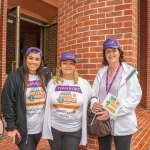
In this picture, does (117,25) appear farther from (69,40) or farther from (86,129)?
(86,129)

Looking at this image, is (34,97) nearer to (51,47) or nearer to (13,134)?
(13,134)

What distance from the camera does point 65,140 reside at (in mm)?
2850

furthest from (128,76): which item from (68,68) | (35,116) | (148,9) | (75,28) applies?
(148,9)

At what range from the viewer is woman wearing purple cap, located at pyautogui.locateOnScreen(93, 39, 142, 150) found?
2.66 meters

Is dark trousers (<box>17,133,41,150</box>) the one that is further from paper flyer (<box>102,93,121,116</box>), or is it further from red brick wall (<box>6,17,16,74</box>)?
red brick wall (<box>6,17,16,74</box>)

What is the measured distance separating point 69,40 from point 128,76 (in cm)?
159

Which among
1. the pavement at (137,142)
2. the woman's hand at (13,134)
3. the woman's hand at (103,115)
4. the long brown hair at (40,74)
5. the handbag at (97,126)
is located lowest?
the pavement at (137,142)

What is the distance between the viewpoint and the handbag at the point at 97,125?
2.74m

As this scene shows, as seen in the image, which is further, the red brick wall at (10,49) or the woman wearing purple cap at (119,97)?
the red brick wall at (10,49)

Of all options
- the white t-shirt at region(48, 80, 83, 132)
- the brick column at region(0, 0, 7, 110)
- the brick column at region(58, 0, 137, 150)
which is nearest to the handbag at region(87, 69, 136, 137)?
the white t-shirt at region(48, 80, 83, 132)

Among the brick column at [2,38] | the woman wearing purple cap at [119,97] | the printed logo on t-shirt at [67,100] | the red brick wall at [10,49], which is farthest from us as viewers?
the red brick wall at [10,49]

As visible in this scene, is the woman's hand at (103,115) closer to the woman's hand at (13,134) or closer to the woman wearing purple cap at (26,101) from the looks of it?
the woman wearing purple cap at (26,101)

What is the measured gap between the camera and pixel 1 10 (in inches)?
261

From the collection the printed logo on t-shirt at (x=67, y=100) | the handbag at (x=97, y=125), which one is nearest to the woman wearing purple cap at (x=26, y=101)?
the printed logo on t-shirt at (x=67, y=100)
